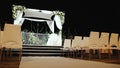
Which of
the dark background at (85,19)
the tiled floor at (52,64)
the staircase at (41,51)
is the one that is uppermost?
the dark background at (85,19)

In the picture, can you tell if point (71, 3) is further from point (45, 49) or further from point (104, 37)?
point (104, 37)

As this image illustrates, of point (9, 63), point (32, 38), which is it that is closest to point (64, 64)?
point (9, 63)

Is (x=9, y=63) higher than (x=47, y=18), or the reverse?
(x=47, y=18)

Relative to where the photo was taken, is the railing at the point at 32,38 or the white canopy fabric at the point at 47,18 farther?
the white canopy fabric at the point at 47,18

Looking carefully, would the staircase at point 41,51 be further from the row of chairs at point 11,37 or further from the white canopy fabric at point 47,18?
the row of chairs at point 11,37

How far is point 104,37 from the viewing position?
259 inches

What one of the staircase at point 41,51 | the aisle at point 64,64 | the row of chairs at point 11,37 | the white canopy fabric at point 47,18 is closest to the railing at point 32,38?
the white canopy fabric at point 47,18

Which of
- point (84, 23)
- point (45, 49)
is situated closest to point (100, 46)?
point (45, 49)

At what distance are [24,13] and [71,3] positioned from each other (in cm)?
268

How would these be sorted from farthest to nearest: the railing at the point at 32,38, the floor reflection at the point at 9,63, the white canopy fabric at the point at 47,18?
the white canopy fabric at the point at 47,18, the railing at the point at 32,38, the floor reflection at the point at 9,63

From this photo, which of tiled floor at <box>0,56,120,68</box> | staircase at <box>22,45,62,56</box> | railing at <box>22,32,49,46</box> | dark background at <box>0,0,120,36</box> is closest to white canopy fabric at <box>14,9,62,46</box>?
dark background at <box>0,0,120,36</box>

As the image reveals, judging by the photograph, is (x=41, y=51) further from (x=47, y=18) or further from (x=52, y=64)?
(x=52, y=64)

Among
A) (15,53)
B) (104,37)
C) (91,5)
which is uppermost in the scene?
(91,5)

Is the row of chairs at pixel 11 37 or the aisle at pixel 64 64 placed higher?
the row of chairs at pixel 11 37
